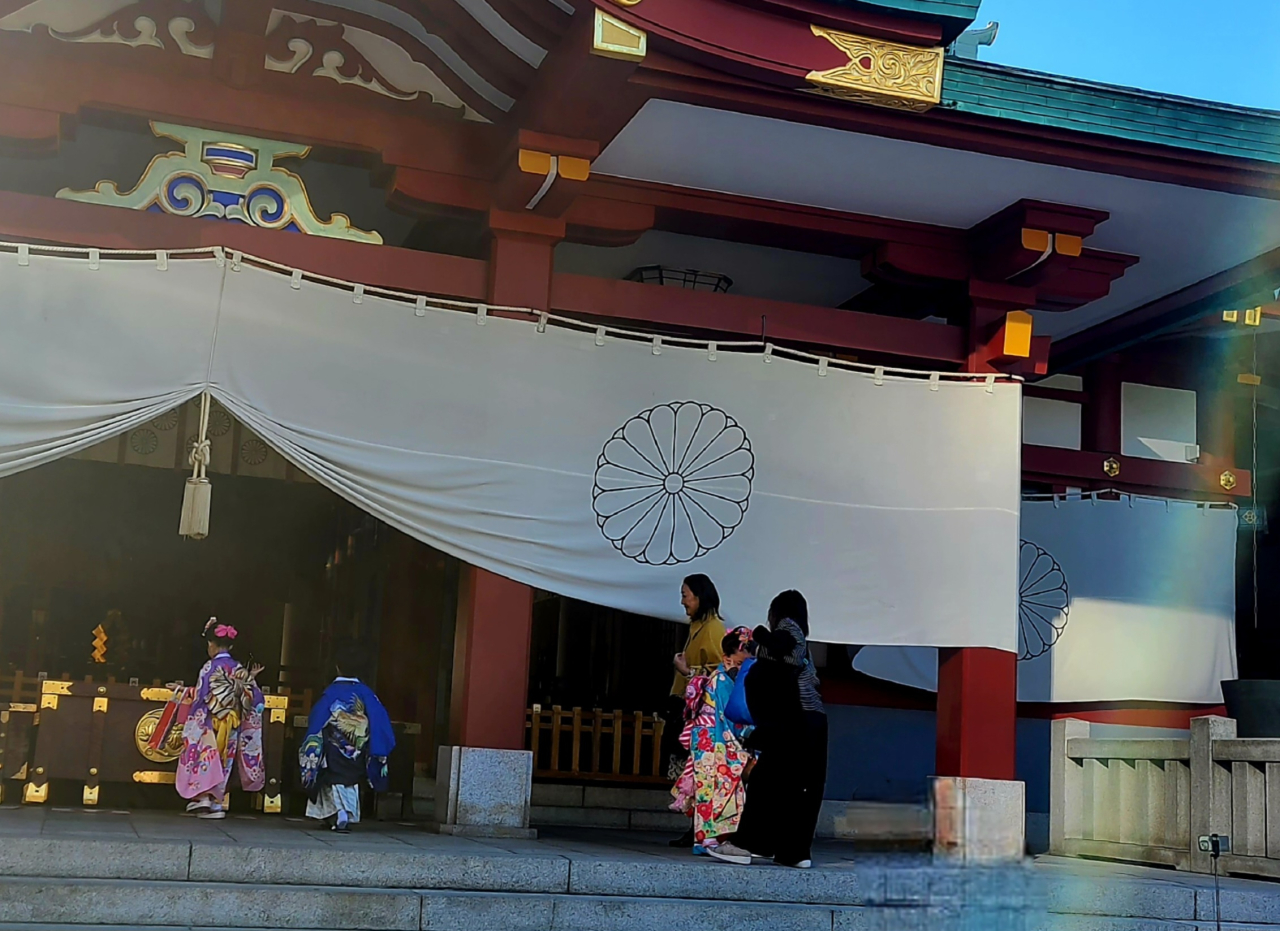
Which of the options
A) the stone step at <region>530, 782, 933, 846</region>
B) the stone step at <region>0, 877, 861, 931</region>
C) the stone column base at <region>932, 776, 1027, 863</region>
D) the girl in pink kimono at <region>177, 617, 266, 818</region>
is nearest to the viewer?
the stone column base at <region>932, 776, 1027, 863</region>

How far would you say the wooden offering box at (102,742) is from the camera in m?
8.94

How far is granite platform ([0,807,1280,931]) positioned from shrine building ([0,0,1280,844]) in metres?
1.12

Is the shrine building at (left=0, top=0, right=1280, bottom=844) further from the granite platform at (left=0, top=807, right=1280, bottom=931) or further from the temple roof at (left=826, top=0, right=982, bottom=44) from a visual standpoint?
the granite platform at (left=0, top=807, right=1280, bottom=931)

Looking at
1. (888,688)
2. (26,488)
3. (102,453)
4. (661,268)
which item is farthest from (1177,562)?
(26,488)

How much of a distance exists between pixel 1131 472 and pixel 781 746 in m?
5.75

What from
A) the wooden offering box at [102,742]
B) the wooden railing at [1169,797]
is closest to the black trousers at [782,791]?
the wooden railing at [1169,797]

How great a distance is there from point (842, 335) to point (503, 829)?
12.4 ft

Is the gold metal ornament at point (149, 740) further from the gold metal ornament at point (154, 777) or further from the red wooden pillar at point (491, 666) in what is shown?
Result: the red wooden pillar at point (491, 666)

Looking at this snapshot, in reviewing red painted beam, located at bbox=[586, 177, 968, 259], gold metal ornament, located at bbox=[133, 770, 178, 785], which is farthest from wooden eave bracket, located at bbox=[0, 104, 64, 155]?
gold metal ornament, located at bbox=[133, 770, 178, 785]

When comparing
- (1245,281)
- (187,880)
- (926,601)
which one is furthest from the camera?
(1245,281)

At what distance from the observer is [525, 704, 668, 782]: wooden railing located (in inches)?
399

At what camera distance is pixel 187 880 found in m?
5.95

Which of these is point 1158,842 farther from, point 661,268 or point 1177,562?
point 661,268

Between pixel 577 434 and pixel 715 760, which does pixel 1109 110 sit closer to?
pixel 577 434
